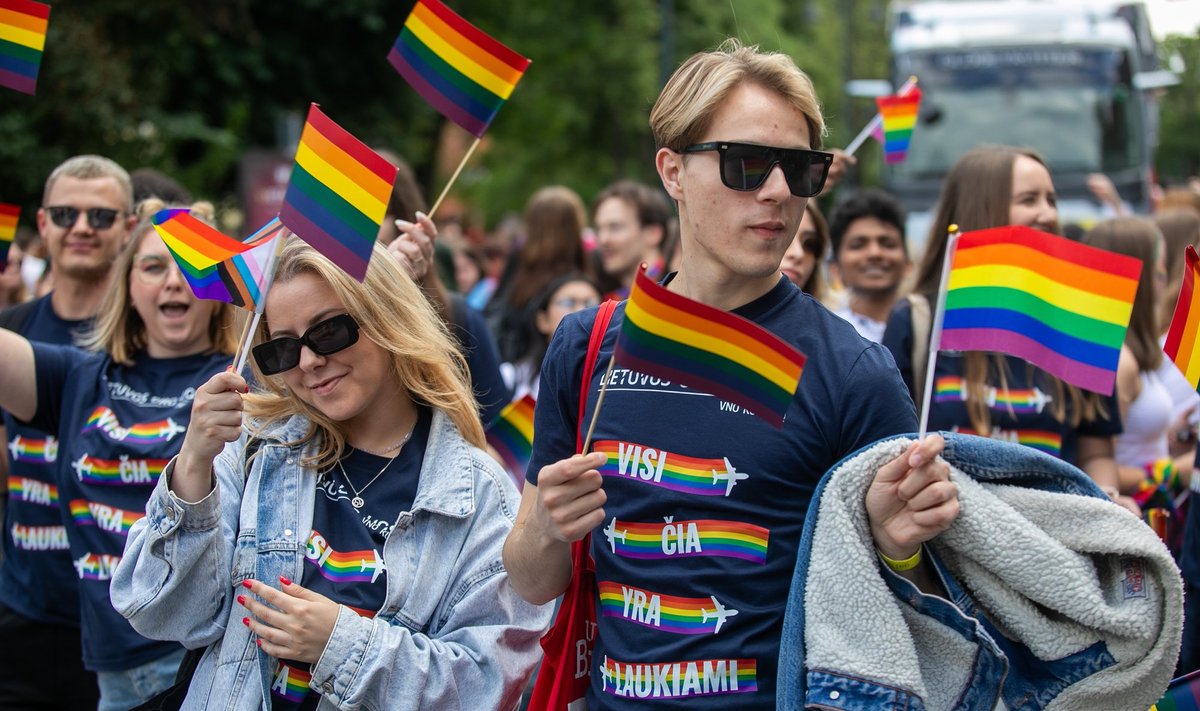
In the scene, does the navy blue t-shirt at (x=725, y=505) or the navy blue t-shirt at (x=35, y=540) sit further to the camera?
the navy blue t-shirt at (x=35, y=540)

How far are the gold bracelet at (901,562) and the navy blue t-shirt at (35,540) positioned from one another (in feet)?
8.84

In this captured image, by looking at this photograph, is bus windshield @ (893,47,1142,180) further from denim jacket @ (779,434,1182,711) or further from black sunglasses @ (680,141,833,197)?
denim jacket @ (779,434,1182,711)

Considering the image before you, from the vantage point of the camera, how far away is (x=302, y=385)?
2.95 metres

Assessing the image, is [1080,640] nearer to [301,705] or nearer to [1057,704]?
[1057,704]

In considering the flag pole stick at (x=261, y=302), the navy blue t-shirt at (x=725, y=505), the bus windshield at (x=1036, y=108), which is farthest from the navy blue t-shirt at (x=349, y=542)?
the bus windshield at (x=1036, y=108)

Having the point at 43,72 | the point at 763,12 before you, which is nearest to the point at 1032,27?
the point at 43,72

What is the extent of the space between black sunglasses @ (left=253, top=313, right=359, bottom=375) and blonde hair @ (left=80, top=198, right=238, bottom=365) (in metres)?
1.02

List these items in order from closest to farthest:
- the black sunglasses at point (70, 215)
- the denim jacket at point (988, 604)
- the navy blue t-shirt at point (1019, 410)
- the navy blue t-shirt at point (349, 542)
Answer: the denim jacket at point (988, 604), the navy blue t-shirt at point (349, 542), the navy blue t-shirt at point (1019, 410), the black sunglasses at point (70, 215)

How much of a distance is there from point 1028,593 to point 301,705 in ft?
5.16

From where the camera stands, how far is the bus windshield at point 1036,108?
46.3 feet

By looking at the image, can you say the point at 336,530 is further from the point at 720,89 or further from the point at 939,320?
the point at 939,320

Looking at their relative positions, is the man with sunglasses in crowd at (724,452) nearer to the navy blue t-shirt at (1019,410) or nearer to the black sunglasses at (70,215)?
the navy blue t-shirt at (1019,410)

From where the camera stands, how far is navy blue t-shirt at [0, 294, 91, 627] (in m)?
3.97

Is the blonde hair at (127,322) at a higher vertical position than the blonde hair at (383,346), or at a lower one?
lower
